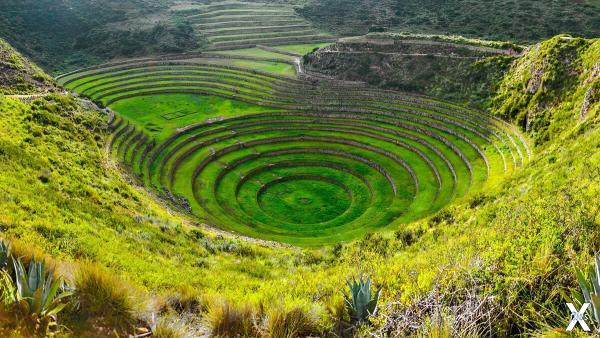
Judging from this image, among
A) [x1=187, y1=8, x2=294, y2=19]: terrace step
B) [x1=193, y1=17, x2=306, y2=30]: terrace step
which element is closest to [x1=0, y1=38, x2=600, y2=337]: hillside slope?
[x1=193, y1=17, x2=306, y2=30]: terrace step

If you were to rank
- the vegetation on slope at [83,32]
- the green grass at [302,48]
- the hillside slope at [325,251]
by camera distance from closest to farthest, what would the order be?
the hillside slope at [325,251] < the vegetation on slope at [83,32] < the green grass at [302,48]

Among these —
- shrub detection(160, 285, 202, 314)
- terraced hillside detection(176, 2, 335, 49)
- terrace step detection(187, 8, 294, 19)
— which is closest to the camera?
shrub detection(160, 285, 202, 314)

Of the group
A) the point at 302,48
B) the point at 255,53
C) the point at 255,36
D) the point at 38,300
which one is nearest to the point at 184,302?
the point at 38,300

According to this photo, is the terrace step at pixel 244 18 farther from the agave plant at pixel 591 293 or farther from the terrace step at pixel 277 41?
the agave plant at pixel 591 293

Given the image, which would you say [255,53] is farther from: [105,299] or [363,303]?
[363,303]

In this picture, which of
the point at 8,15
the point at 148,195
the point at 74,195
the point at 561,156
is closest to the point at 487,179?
the point at 561,156

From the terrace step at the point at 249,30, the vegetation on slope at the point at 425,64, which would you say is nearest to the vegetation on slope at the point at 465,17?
the terrace step at the point at 249,30

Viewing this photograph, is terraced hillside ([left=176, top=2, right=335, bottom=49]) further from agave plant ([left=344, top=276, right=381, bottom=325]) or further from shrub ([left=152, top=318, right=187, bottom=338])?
shrub ([left=152, top=318, right=187, bottom=338])
